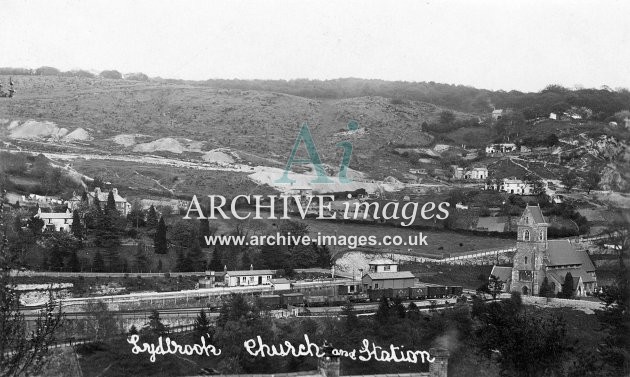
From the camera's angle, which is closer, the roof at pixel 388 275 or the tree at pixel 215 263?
the roof at pixel 388 275

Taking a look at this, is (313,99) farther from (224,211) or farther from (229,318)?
(229,318)

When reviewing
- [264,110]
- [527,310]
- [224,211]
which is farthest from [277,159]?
[527,310]

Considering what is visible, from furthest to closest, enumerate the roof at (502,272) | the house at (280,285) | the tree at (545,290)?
1. the roof at (502,272)
2. the tree at (545,290)
3. the house at (280,285)

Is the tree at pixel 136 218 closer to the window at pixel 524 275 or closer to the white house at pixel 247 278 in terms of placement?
the white house at pixel 247 278

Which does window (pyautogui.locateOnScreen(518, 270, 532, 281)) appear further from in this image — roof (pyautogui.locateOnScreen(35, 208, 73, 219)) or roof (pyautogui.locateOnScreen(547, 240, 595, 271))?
roof (pyautogui.locateOnScreen(35, 208, 73, 219))

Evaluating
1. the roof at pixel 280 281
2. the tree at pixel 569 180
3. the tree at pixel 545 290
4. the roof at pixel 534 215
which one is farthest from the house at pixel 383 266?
the tree at pixel 569 180

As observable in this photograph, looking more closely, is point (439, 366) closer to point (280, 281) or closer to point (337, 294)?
point (337, 294)

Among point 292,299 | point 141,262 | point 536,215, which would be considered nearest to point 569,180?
point 536,215

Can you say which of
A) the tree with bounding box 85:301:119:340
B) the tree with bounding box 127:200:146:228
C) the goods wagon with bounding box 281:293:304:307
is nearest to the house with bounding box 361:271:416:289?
the goods wagon with bounding box 281:293:304:307
